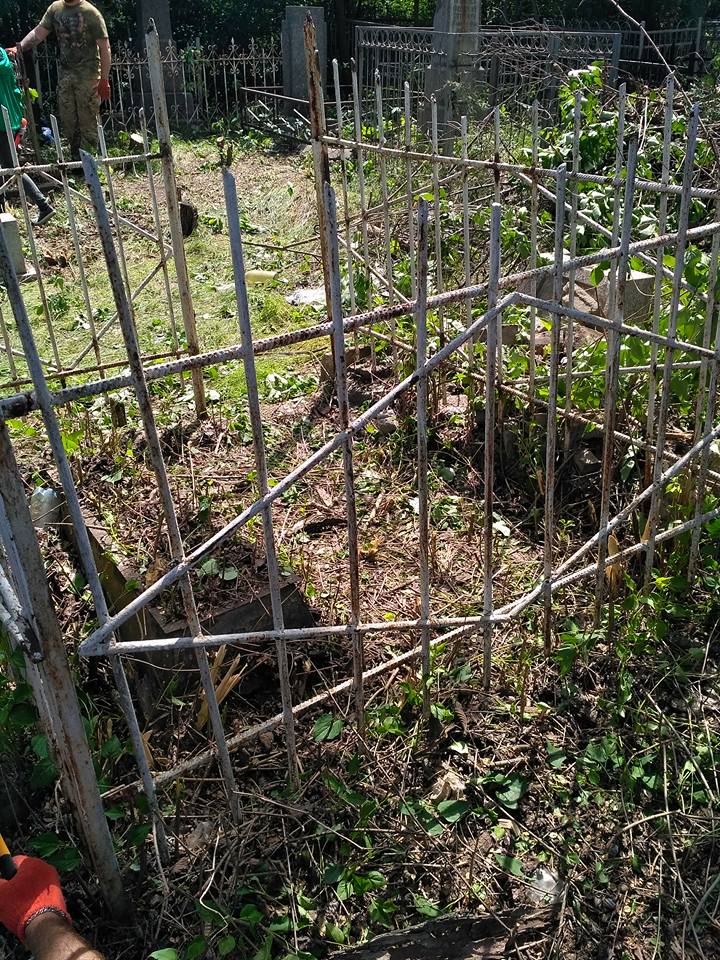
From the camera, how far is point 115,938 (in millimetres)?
2426

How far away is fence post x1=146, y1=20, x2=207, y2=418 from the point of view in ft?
15.2

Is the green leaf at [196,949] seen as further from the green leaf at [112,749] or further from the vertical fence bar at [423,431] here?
the vertical fence bar at [423,431]

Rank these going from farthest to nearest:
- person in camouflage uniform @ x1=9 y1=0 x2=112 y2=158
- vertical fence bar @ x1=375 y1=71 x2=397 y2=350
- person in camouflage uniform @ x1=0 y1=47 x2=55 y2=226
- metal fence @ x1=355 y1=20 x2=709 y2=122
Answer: person in camouflage uniform @ x1=9 y1=0 x2=112 y2=158, metal fence @ x1=355 y1=20 x2=709 y2=122, person in camouflage uniform @ x1=0 y1=47 x2=55 y2=226, vertical fence bar @ x1=375 y1=71 x2=397 y2=350

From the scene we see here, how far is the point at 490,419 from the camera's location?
2.69 m

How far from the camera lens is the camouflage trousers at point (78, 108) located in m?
11.5

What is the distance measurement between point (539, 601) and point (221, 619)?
130 centimetres

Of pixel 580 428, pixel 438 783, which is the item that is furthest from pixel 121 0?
pixel 438 783

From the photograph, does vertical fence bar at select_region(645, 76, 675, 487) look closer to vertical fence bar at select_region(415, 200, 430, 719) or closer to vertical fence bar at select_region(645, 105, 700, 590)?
vertical fence bar at select_region(645, 105, 700, 590)

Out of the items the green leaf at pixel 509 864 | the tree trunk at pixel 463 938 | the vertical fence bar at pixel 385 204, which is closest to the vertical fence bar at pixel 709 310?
the vertical fence bar at pixel 385 204

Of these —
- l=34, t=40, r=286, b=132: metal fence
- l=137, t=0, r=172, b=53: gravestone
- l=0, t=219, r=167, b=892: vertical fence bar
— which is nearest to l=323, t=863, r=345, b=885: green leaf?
l=0, t=219, r=167, b=892: vertical fence bar

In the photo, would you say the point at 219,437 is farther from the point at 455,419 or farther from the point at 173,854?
the point at 173,854

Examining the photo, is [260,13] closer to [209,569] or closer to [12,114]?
[12,114]

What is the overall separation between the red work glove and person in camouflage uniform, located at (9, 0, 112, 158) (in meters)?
11.0

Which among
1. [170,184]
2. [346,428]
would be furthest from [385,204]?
[346,428]
